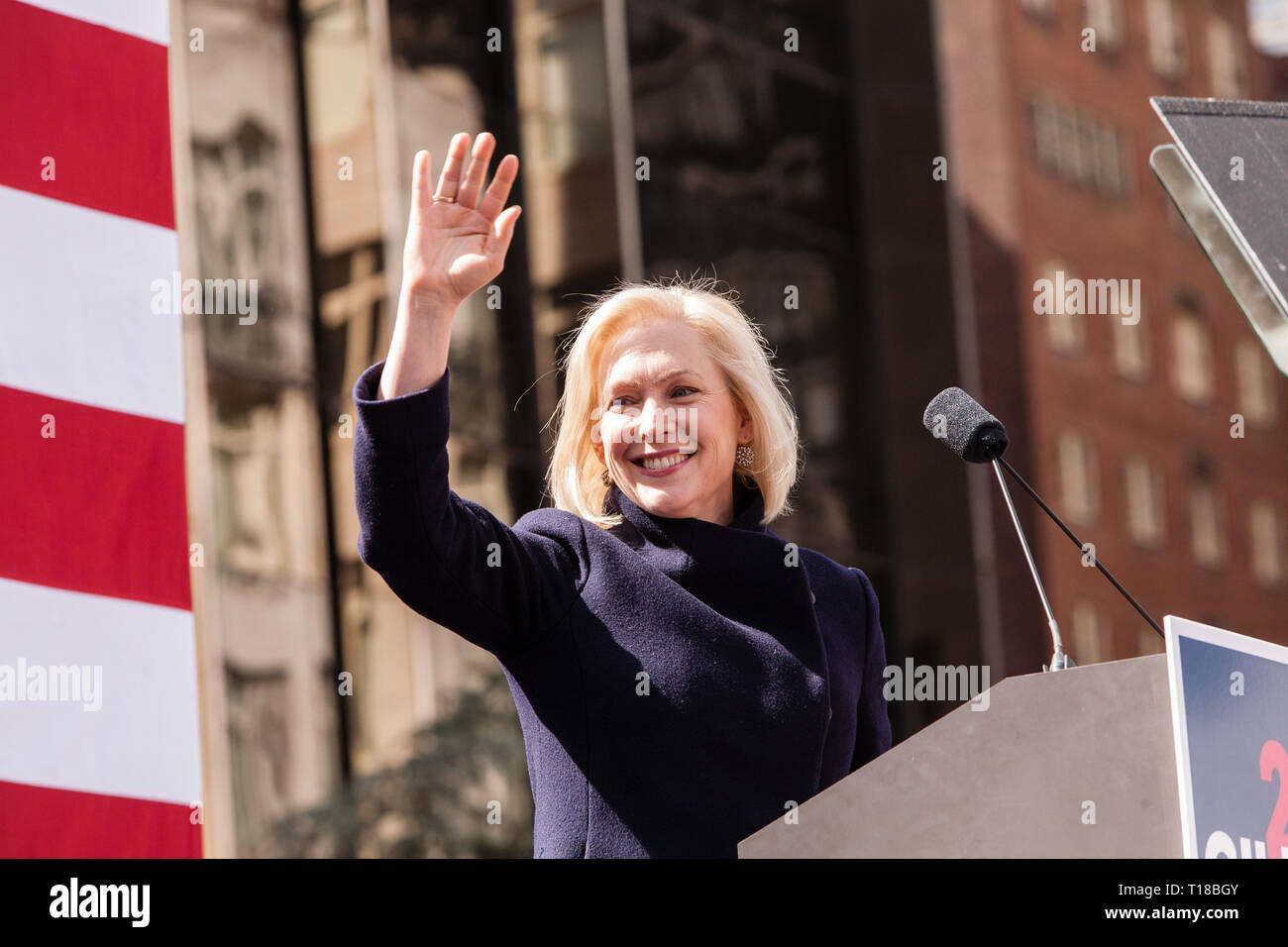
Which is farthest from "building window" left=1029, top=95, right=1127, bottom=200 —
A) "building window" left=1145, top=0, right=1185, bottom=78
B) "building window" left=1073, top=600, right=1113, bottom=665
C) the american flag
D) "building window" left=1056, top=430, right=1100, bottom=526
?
the american flag

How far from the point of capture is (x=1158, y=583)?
31.6 m

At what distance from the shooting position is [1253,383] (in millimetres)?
36219

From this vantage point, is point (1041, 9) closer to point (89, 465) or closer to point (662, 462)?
point (662, 462)

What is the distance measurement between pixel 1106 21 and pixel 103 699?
32839 mm

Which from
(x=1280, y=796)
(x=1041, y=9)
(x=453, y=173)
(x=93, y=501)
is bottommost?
(x=1280, y=796)

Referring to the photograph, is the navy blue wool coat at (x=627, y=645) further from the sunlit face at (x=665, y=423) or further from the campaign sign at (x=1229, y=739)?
the campaign sign at (x=1229, y=739)

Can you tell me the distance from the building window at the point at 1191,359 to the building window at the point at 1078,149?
282cm

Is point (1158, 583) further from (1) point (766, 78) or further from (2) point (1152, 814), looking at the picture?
(2) point (1152, 814)

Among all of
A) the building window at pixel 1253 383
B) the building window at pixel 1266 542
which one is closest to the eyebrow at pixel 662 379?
the building window at pixel 1266 542

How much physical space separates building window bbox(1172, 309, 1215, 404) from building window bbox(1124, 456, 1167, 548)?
2081 millimetres

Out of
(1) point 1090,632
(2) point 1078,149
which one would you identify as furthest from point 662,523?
(2) point 1078,149

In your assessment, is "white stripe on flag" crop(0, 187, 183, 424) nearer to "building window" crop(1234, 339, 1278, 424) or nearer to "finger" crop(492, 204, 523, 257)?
"finger" crop(492, 204, 523, 257)

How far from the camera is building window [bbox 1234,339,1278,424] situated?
3571 cm
